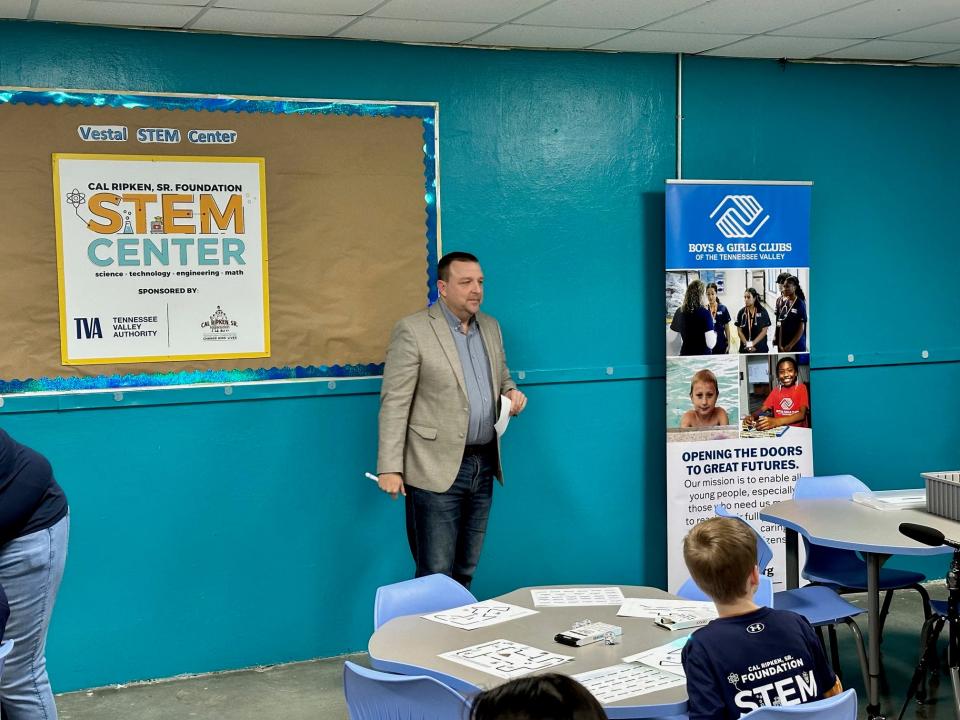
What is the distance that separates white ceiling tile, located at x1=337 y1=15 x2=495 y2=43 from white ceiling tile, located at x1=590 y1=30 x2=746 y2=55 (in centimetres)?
76

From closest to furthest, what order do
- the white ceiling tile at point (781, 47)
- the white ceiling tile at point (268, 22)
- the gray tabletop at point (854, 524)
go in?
the gray tabletop at point (854, 524) < the white ceiling tile at point (268, 22) < the white ceiling tile at point (781, 47)

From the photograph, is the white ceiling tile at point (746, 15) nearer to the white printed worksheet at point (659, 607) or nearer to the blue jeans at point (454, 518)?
the blue jeans at point (454, 518)

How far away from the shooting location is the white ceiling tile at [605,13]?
4660 mm

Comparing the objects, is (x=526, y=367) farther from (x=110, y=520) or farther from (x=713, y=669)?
(x=713, y=669)

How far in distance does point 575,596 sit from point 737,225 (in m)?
2.83

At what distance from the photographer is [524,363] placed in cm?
571

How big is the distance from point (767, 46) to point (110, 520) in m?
4.01

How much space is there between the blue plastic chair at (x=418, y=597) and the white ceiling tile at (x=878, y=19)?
3.08m

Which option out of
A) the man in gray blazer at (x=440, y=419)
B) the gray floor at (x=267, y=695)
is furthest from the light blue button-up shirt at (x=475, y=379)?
the gray floor at (x=267, y=695)

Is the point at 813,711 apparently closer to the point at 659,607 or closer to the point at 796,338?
the point at 659,607

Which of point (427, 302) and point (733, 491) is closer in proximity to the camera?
point (427, 302)

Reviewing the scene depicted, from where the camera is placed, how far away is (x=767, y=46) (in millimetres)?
5684

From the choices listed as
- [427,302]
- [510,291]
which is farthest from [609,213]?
[427,302]

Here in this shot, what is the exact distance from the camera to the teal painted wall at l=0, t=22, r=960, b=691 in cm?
500
